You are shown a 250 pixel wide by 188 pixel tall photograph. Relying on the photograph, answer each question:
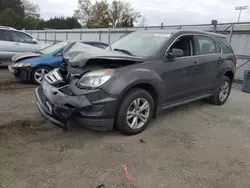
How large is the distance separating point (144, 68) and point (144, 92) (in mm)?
383

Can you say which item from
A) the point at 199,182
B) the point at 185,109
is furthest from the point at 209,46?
the point at 199,182

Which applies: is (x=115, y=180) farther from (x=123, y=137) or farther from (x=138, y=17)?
(x=138, y=17)

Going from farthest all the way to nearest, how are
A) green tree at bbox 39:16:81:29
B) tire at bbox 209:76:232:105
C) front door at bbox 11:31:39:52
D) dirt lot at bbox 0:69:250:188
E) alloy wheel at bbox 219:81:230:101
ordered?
1. green tree at bbox 39:16:81:29
2. front door at bbox 11:31:39:52
3. alloy wheel at bbox 219:81:230:101
4. tire at bbox 209:76:232:105
5. dirt lot at bbox 0:69:250:188

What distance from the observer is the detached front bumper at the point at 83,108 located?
3.32 meters

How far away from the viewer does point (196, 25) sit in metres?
10.8

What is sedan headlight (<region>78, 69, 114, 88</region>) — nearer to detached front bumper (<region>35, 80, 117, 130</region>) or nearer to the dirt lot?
detached front bumper (<region>35, 80, 117, 130</region>)

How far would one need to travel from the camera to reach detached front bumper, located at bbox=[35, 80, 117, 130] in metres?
3.32

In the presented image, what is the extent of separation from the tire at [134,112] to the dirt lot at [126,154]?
16 cm

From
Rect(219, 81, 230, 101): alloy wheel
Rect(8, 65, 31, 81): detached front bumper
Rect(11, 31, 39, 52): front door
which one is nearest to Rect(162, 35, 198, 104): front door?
Rect(219, 81, 230, 101): alloy wheel

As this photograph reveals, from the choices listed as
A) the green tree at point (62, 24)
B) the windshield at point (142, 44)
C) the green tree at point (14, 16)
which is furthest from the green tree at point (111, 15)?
the windshield at point (142, 44)

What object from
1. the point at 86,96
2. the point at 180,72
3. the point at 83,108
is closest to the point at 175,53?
the point at 180,72

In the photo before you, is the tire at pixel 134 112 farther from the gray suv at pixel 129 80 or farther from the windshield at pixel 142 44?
the windshield at pixel 142 44

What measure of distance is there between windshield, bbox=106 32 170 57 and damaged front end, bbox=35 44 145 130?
21.0 inches

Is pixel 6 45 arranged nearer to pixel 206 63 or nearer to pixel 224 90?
pixel 206 63
